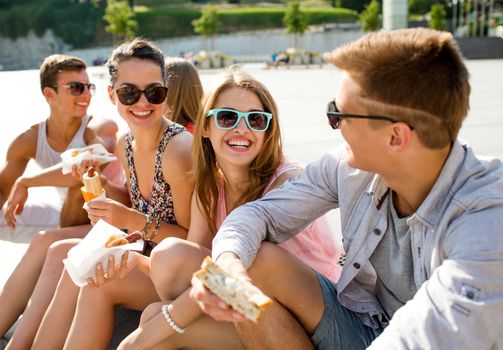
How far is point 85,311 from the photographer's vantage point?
2.40 metres

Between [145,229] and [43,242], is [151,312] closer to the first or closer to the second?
[145,229]

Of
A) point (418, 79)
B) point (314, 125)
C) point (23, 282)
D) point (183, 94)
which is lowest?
point (314, 125)

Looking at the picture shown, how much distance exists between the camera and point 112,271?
236 centimetres

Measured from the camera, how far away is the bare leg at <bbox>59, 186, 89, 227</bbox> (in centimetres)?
346

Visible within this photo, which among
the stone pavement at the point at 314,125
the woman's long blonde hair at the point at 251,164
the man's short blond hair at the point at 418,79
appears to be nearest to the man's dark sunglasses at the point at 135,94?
the stone pavement at the point at 314,125

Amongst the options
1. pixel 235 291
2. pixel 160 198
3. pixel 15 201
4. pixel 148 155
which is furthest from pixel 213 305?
pixel 15 201

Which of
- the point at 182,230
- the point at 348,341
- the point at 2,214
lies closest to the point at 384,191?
the point at 348,341

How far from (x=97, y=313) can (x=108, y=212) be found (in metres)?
0.59

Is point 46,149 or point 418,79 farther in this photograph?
point 46,149

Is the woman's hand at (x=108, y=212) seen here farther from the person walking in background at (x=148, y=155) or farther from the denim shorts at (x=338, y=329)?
the denim shorts at (x=338, y=329)

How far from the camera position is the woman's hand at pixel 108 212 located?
9.33 feet

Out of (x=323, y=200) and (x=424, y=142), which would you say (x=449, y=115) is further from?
(x=323, y=200)

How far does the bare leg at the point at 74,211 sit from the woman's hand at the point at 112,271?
3.60ft

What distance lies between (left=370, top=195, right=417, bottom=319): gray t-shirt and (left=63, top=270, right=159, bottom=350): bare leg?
1.04 meters
